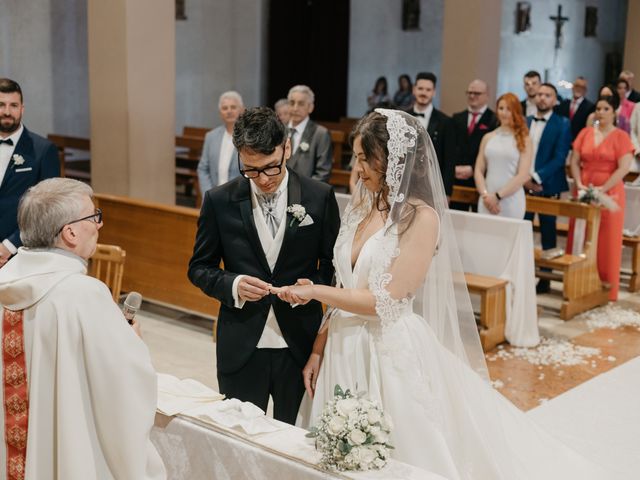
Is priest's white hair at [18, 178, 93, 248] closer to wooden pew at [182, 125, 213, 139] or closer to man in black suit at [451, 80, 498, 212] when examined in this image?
man in black suit at [451, 80, 498, 212]

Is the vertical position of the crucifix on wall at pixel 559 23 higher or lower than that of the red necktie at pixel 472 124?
higher

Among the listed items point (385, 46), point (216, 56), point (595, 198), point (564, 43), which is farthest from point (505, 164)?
point (564, 43)

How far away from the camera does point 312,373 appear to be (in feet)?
10.4

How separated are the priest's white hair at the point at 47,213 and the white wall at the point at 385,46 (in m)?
15.6

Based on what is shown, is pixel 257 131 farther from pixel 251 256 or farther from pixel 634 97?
pixel 634 97

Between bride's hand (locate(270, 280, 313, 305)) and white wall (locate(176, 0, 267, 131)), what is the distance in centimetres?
1259

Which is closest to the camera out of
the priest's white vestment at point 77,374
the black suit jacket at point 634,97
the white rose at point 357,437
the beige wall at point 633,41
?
the priest's white vestment at point 77,374

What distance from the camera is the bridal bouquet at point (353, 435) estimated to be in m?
2.40

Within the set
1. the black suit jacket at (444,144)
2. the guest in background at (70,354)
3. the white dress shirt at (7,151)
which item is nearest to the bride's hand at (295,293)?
the guest in background at (70,354)

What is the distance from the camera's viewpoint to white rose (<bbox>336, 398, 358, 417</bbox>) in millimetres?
2430

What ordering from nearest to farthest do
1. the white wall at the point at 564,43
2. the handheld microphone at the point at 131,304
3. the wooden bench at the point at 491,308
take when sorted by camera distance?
the handheld microphone at the point at 131,304 < the wooden bench at the point at 491,308 < the white wall at the point at 564,43

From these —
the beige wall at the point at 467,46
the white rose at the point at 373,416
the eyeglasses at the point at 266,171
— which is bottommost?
the white rose at the point at 373,416

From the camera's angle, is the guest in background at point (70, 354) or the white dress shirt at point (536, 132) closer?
the guest in background at point (70, 354)

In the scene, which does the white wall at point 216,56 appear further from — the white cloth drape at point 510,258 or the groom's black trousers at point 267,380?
the groom's black trousers at point 267,380
